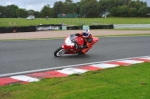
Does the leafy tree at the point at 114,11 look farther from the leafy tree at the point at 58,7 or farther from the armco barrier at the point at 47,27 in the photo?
the armco barrier at the point at 47,27

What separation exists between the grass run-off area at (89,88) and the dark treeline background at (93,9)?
104590 mm

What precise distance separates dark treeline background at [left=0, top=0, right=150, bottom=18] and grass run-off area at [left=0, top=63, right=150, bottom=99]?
104590 millimetres

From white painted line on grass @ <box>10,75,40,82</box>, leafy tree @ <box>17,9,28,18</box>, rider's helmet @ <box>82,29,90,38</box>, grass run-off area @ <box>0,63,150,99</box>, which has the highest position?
leafy tree @ <box>17,9,28,18</box>

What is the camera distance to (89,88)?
543 cm

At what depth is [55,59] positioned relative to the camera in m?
10.2

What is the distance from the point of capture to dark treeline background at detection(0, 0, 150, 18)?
11162cm

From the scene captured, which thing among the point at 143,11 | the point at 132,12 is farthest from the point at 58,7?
the point at 143,11

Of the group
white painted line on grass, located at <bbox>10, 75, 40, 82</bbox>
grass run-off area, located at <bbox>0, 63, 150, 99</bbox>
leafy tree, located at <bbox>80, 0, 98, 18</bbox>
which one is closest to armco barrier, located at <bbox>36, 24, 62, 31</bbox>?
white painted line on grass, located at <bbox>10, 75, 40, 82</bbox>

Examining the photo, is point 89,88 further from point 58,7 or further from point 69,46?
point 58,7

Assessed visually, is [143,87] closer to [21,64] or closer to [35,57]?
[21,64]

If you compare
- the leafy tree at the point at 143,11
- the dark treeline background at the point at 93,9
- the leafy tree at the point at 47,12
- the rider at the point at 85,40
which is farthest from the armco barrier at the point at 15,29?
the leafy tree at the point at 47,12

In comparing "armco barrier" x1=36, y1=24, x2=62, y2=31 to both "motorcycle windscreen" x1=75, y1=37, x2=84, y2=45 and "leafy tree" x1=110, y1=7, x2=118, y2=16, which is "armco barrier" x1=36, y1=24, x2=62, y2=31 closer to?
"motorcycle windscreen" x1=75, y1=37, x2=84, y2=45

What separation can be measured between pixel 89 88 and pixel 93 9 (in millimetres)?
135445

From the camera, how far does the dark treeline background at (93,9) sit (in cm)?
11162
